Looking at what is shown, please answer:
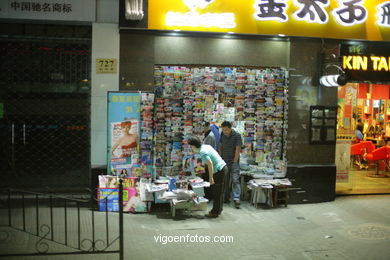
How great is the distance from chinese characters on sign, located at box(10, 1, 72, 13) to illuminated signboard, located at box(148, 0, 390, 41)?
74.4 inches

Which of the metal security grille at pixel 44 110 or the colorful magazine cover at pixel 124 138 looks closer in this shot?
the colorful magazine cover at pixel 124 138

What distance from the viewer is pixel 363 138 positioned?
14898mm

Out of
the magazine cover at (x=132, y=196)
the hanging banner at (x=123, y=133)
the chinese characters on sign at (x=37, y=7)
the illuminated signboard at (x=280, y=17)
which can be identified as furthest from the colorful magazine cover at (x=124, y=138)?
the chinese characters on sign at (x=37, y=7)

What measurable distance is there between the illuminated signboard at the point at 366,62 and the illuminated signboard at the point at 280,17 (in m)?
0.32

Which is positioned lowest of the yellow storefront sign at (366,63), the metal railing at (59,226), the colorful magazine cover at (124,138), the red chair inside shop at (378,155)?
the metal railing at (59,226)

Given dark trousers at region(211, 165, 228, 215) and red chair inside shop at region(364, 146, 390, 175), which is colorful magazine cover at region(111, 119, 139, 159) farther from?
red chair inside shop at region(364, 146, 390, 175)

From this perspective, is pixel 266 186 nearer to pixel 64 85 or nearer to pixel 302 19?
pixel 302 19

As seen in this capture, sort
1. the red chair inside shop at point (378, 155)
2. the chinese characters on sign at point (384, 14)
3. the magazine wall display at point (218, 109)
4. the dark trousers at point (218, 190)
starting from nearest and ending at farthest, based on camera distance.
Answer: the dark trousers at point (218, 190) < the magazine wall display at point (218, 109) < the chinese characters on sign at point (384, 14) < the red chair inside shop at point (378, 155)

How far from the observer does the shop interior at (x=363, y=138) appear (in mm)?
10766

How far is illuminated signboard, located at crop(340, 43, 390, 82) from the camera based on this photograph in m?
10.1

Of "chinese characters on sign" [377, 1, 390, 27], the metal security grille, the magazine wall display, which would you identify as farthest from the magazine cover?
"chinese characters on sign" [377, 1, 390, 27]

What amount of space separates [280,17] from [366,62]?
2664 millimetres

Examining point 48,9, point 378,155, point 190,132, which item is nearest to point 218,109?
point 190,132

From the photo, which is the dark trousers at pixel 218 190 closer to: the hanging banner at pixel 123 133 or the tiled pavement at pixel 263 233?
the tiled pavement at pixel 263 233
